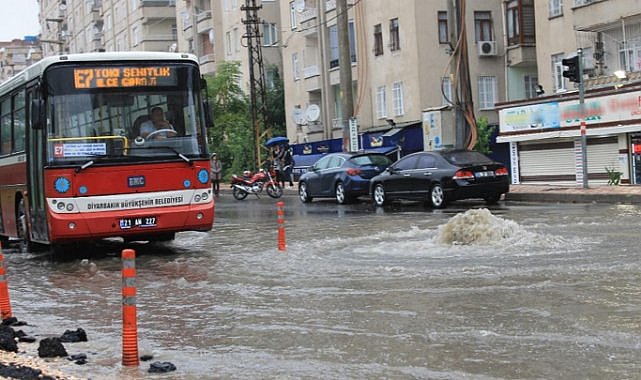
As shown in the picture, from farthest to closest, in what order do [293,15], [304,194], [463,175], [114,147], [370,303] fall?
[293,15]
[304,194]
[463,175]
[114,147]
[370,303]

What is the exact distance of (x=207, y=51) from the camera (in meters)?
67.9

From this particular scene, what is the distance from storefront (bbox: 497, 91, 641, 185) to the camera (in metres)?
26.5

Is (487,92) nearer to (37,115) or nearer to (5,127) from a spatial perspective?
(5,127)

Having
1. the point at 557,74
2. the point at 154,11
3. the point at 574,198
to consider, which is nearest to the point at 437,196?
the point at 574,198

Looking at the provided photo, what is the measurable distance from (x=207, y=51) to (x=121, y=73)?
2156 inches

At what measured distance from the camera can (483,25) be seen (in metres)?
41.1

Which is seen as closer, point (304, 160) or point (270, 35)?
point (304, 160)

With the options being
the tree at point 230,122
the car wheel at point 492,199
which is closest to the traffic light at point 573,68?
the car wheel at point 492,199

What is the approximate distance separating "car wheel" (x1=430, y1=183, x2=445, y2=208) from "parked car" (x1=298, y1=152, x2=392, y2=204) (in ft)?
13.1

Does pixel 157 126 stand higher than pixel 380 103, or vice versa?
pixel 380 103

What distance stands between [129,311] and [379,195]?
19066 mm

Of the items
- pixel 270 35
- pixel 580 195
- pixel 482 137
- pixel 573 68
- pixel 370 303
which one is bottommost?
pixel 370 303

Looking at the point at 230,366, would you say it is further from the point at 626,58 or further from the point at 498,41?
the point at 498,41

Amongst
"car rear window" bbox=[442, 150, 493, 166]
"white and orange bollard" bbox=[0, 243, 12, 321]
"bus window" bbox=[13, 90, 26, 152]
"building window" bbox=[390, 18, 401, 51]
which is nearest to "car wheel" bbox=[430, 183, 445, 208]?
"car rear window" bbox=[442, 150, 493, 166]
